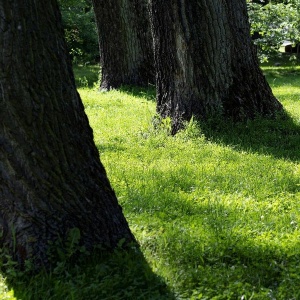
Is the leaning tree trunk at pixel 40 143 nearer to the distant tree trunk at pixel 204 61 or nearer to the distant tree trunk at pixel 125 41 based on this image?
the distant tree trunk at pixel 204 61

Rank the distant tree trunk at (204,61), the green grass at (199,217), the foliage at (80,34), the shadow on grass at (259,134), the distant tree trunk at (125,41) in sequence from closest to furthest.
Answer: the green grass at (199,217) → the shadow on grass at (259,134) → the distant tree trunk at (204,61) → the distant tree trunk at (125,41) → the foliage at (80,34)

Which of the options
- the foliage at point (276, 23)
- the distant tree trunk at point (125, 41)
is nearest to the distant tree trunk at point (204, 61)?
the distant tree trunk at point (125, 41)

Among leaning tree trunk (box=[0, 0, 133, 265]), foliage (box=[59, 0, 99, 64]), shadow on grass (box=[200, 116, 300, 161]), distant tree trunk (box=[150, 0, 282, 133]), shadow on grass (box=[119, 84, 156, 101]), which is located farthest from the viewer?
foliage (box=[59, 0, 99, 64])

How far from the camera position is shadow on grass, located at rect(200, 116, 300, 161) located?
633 centimetres

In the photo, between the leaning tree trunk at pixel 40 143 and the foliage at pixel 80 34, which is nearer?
the leaning tree trunk at pixel 40 143

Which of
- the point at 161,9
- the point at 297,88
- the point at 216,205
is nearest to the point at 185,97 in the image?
the point at 161,9

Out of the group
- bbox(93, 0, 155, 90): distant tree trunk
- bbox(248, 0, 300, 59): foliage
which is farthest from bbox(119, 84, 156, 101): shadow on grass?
bbox(248, 0, 300, 59): foliage

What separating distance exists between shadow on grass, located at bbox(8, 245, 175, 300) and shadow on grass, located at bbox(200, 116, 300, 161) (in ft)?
10.1

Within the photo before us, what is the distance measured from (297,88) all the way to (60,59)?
32.8ft

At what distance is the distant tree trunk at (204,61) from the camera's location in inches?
273

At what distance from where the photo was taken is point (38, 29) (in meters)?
3.15

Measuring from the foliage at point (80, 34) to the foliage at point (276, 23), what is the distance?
7.71 metres

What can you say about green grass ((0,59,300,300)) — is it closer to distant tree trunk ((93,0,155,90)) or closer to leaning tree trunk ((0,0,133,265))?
leaning tree trunk ((0,0,133,265))

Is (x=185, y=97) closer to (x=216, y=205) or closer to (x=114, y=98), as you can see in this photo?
(x=216, y=205)
